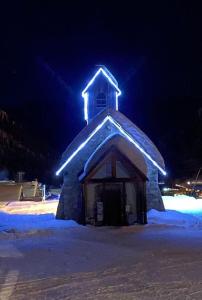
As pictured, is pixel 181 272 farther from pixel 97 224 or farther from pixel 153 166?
pixel 153 166

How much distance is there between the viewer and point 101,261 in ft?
45.8

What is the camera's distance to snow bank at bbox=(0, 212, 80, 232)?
75.4ft

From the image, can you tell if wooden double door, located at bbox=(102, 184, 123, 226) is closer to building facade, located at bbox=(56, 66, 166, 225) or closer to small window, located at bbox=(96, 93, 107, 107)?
building facade, located at bbox=(56, 66, 166, 225)

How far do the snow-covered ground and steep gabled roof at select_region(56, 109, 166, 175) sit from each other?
490 cm

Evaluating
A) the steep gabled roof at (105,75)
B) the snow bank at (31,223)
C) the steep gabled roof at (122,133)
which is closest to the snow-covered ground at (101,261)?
the snow bank at (31,223)

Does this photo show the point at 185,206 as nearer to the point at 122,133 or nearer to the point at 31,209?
the point at 122,133

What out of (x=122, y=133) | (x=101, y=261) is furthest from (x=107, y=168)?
(x=101, y=261)

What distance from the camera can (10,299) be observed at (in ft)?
30.8

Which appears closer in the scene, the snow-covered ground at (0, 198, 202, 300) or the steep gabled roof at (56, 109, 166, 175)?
the snow-covered ground at (0, 198, 202, 300)

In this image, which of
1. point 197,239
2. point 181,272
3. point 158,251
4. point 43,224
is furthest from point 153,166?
point 181,272

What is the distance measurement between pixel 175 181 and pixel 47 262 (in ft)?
209

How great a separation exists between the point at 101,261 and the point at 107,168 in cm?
1188

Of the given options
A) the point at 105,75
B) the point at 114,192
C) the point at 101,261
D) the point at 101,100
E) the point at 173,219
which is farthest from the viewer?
the point at 101,100

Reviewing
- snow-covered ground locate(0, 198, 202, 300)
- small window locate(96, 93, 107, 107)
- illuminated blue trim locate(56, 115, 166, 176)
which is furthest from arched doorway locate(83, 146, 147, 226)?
small window locate(96, 93, 107, 107)
